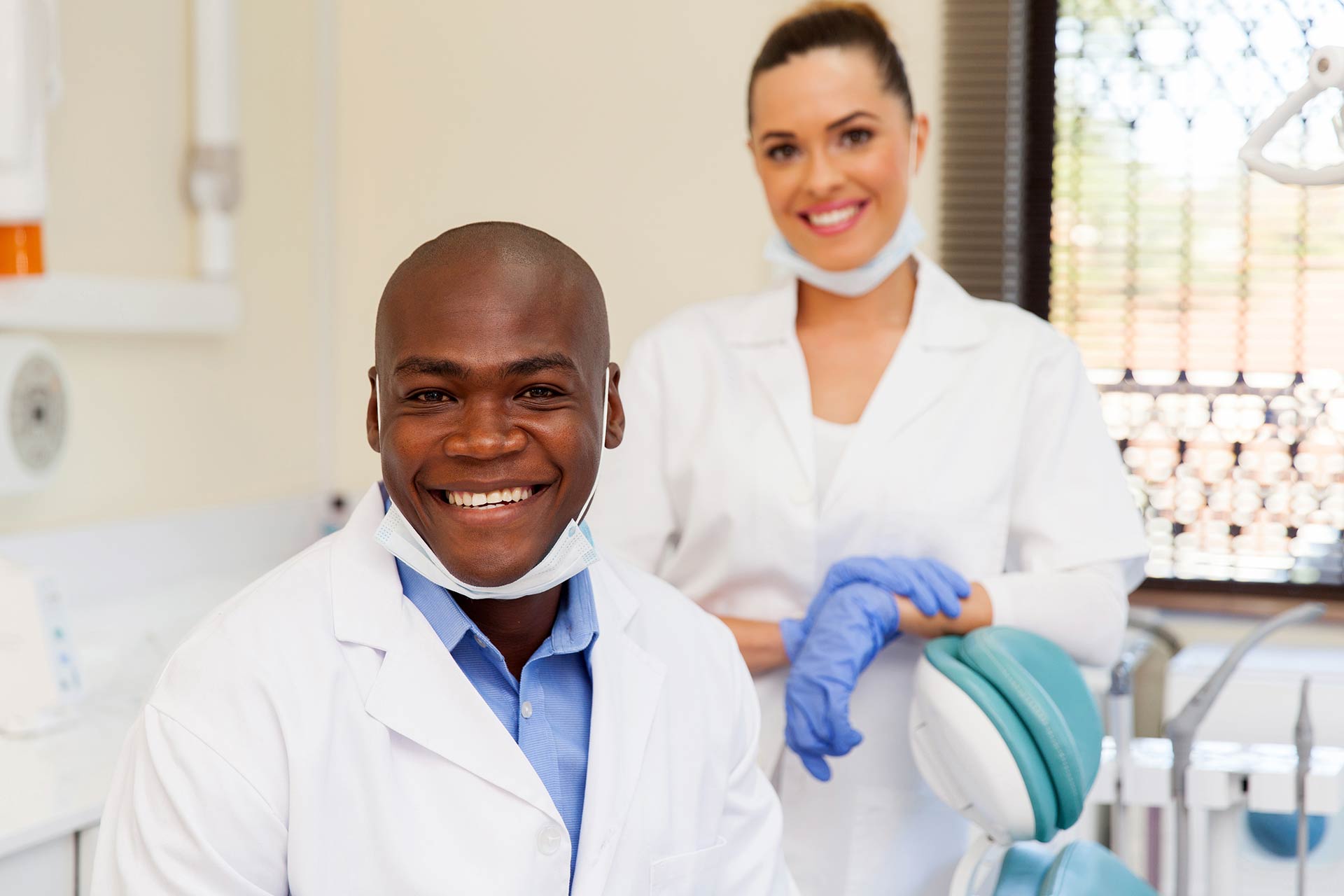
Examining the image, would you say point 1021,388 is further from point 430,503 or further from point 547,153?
point 547,153

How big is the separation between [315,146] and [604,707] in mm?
1909

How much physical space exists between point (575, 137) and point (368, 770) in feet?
5.89

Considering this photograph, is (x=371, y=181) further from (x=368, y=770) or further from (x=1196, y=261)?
(x=368, y=770)

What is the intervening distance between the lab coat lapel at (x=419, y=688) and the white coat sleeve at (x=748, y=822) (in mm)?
206

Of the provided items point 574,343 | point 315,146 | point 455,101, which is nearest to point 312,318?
point 315,146

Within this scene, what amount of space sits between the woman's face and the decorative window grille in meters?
0.98

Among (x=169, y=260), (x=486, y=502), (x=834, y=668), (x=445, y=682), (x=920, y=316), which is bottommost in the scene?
(x=834, y=668)

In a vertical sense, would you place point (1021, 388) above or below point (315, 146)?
below

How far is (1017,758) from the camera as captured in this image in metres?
1.19

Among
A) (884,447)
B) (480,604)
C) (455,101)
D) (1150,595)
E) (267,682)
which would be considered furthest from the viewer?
(455,101)

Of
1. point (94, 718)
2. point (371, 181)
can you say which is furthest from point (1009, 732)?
point (371, 181)

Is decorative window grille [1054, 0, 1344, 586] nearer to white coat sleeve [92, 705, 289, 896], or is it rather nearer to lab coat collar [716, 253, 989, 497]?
lab coat collar [716, 253, 989, 497]

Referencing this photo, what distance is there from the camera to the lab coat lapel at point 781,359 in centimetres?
150

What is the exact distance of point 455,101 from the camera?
253 cm
